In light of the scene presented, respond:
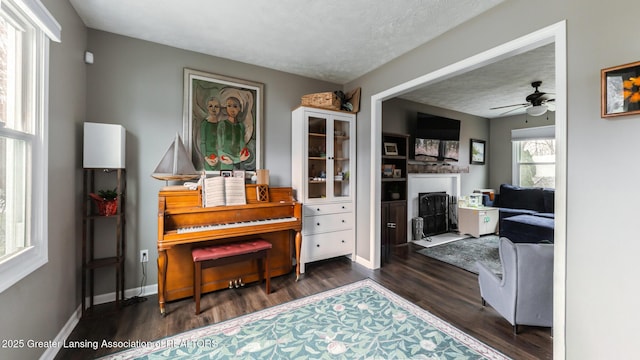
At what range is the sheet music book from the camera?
2.49 m

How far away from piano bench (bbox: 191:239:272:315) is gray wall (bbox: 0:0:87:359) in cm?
89

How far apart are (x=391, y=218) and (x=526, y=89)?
117 inches

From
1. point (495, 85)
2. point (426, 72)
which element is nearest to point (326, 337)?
point (426, 72)

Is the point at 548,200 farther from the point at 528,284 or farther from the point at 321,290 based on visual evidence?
the point at 321,290

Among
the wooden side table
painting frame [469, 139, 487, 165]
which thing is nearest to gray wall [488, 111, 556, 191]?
painting frame [469, 139, 487, 165]

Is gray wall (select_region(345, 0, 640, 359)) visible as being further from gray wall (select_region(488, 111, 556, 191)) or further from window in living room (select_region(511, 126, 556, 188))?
gray wall (select_region(488, 111, 556, 191))

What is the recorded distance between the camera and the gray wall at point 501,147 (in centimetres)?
568

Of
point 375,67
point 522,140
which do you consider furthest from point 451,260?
point 522,140

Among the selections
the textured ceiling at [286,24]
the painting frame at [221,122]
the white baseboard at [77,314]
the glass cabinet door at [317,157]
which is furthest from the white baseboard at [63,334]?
the textured ceiling at [286,24]

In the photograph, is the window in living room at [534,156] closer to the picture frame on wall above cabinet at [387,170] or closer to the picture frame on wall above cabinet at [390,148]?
the picture frame on wall above cabinet at [390,148]

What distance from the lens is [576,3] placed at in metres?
1.54

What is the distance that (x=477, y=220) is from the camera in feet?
15.3

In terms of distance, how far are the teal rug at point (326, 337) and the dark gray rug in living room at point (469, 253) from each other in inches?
62.7

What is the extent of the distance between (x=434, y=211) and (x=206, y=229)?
435 centimetres
